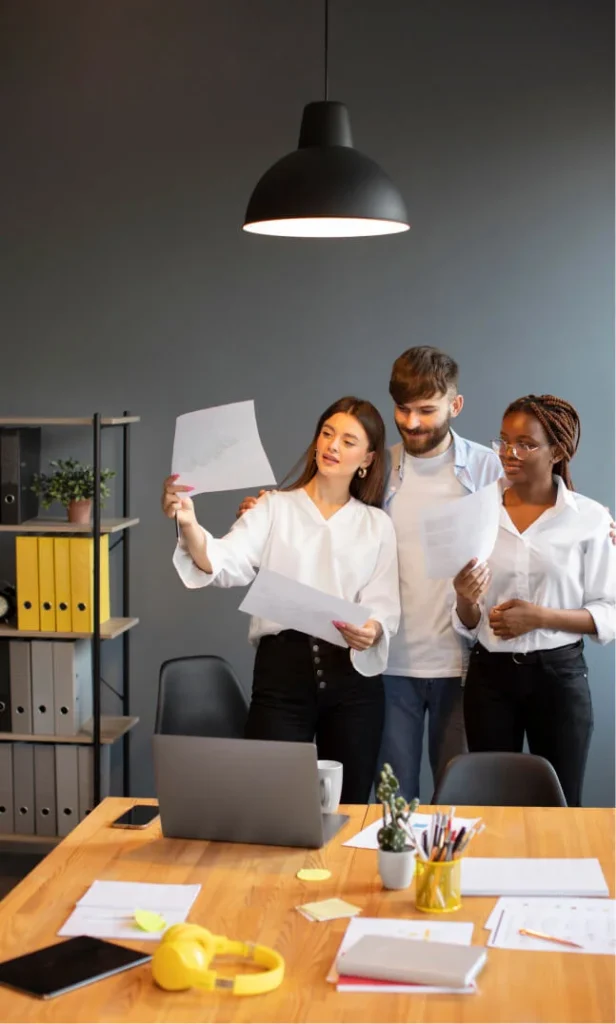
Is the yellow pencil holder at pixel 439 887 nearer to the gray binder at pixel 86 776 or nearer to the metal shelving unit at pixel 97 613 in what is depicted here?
the metal shelving unit at pixel 97 613

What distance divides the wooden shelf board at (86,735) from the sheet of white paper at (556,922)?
2598mm

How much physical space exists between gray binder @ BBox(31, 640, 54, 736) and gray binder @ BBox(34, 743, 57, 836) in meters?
0.08

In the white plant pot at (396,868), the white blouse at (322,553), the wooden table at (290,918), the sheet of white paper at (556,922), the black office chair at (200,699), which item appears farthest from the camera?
the black office chair at (200,699)

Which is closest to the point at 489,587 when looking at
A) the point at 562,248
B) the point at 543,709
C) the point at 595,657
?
the point at 543,709

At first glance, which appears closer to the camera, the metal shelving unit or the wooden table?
the wooden table

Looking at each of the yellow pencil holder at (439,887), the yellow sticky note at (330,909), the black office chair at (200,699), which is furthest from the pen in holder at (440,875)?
the black office chair at (200,699)

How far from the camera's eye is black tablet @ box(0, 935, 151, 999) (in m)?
1.75

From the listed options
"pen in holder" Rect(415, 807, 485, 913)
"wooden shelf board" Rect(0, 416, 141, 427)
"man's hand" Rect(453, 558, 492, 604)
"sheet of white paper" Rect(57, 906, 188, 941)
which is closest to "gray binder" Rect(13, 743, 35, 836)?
"wooden shelf board" Rect(0, 416, 141, 427)

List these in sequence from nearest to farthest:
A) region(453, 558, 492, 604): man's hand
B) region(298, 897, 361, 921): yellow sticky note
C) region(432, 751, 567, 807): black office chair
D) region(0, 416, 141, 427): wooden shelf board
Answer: region(298, 897, 361, 921): yellow sticky note, region(432, 751, 567, 807): black office chair, region(453, 558, 492, 604): man's hand, region(0, 416, 141, 427): wooden shelf board

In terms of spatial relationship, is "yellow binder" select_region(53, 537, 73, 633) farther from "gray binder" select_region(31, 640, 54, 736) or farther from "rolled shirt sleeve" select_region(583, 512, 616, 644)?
"rolled shirt sleeve" select_region(583, 512, 616, 644)

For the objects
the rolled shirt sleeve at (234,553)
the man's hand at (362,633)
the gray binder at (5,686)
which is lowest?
the gray binder at (5,686)

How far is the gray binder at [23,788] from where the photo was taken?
4.51 meters

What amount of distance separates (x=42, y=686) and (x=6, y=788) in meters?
0.44

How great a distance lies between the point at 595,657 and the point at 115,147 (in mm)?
2752
